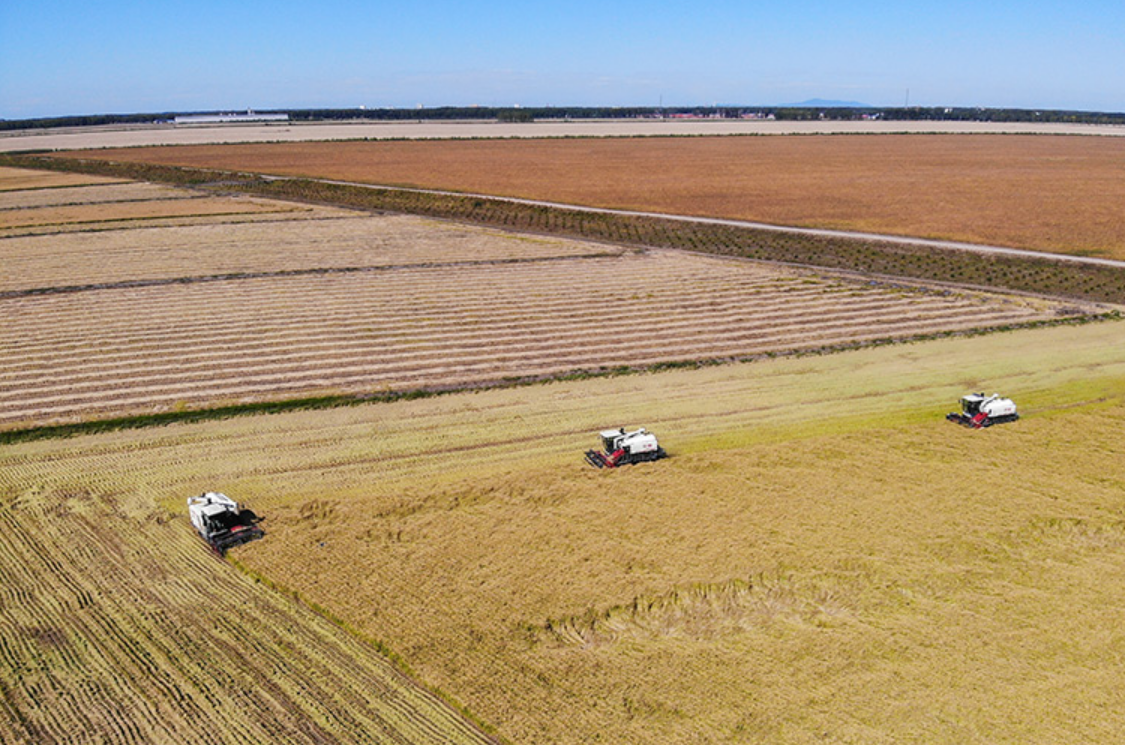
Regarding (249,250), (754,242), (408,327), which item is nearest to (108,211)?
(249,250)

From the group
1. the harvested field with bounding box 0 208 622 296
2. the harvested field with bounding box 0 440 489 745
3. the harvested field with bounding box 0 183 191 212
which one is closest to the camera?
the harvested field with bounding box 0 440 489 745

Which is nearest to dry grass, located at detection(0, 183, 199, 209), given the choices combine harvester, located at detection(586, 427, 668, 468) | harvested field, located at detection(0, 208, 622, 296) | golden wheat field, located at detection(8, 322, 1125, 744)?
harvested field, located at detection(0, 208, 622, 296)

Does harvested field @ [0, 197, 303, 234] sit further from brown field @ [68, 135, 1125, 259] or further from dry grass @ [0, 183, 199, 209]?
brown field @ [68, 135, 1125, 259]

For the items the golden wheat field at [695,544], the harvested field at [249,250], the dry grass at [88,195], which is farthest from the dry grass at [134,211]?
the golden wheat field at [695,544]

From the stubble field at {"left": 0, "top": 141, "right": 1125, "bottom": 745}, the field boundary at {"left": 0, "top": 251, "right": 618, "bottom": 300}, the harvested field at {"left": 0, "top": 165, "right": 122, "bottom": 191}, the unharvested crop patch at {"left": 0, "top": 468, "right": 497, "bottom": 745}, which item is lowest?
the unharvested crop patch at {"left": 0, "top": 468, "right": 497, "bottom": 745}

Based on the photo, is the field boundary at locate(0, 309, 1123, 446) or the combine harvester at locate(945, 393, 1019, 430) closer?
the combine harvester at locate(945, 393, 1019, 430)

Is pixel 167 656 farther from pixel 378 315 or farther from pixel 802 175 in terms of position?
pixel 802 175
